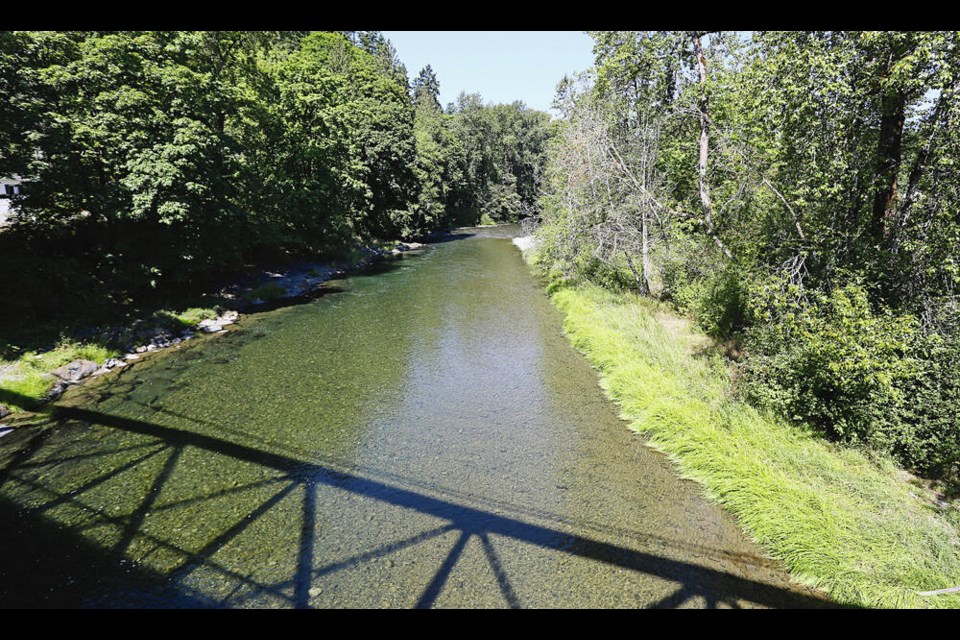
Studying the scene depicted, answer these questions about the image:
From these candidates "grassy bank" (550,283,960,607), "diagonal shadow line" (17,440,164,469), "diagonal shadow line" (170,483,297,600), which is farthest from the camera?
"diagonal shadow line" (17,440,164,469)

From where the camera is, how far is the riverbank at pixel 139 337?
1206 centimetres

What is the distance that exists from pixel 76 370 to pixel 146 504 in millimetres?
8284

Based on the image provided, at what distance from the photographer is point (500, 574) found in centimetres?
653

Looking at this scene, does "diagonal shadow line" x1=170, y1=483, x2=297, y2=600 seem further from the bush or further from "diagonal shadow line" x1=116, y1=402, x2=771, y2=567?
the bush

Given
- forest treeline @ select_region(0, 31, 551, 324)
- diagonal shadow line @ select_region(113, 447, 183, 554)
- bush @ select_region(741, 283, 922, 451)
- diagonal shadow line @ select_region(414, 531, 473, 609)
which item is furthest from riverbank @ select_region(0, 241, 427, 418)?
bush @ select_region(741, 283, 922, 451)

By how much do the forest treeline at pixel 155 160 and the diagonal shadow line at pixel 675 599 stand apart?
19314 mm

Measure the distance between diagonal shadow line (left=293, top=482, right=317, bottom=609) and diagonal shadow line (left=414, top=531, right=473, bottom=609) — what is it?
5.25ft

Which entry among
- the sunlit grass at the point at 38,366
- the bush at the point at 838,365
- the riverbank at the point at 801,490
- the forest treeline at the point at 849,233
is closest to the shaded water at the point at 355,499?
the riverbank at the point at 801,490

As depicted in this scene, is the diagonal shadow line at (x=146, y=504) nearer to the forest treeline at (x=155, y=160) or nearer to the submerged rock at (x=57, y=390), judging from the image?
the submerged rock at (x=57, y=390)

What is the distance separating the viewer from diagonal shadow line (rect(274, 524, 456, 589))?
21.5 ft

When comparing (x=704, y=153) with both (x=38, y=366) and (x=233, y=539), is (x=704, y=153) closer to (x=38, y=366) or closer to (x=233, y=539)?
(x=233, y=539)

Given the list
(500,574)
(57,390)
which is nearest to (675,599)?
(500,574)

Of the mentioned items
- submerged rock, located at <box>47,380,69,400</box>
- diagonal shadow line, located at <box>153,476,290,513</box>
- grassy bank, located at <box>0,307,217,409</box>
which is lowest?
diagonal shadow line, located at <box>153,476,290,513</box>

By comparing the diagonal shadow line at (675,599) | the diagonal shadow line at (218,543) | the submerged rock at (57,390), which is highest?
the submerged rock at (57,390)
